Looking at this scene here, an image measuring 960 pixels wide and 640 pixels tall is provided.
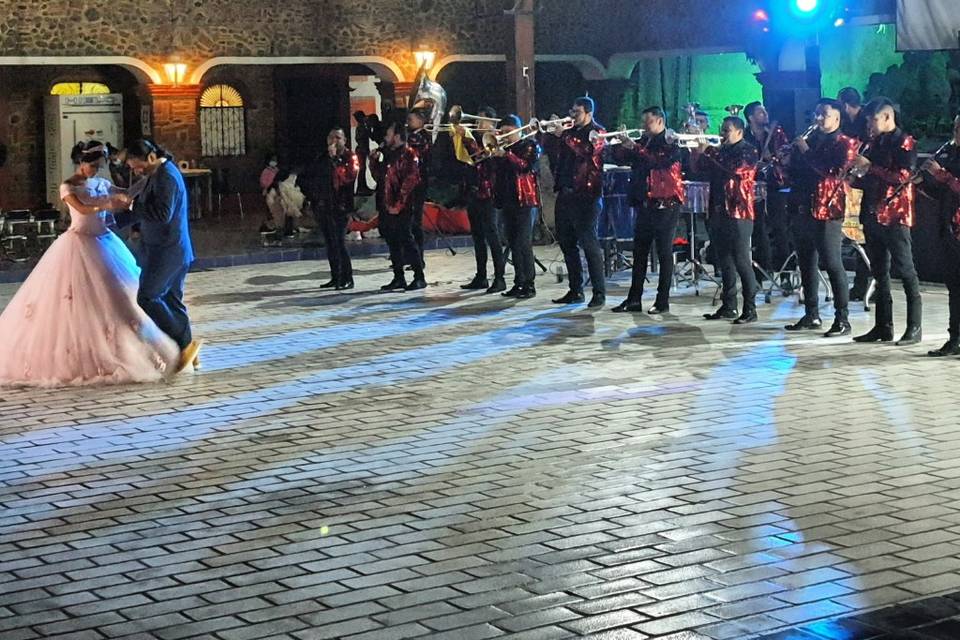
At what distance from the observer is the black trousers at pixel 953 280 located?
9070 mm

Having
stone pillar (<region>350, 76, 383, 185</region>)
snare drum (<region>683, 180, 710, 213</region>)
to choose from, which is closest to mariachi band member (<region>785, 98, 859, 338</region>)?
snare drum (<region>683, 180, 710, 213</region>)

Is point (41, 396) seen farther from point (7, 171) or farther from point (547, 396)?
point (7, 171)

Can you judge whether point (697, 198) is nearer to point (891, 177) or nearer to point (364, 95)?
point (891, 177)

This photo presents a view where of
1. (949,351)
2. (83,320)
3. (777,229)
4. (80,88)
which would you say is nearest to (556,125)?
(777,229)

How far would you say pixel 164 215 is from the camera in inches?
348

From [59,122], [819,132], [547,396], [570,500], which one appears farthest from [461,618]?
[59,122]

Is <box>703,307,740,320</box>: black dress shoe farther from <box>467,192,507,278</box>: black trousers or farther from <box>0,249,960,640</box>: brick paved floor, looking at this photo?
<box>467,192,507,278</box>: black trousers

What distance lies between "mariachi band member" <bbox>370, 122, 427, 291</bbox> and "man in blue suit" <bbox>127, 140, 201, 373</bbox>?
415cm

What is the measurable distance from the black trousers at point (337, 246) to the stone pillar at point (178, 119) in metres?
9.68

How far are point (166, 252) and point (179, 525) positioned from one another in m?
3.49

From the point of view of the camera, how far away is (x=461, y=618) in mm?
4562

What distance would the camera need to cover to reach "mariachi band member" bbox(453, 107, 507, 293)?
12709mm

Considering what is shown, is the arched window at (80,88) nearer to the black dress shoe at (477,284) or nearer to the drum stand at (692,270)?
the black dress shoe at (477,284)

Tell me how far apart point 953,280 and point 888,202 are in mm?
642
